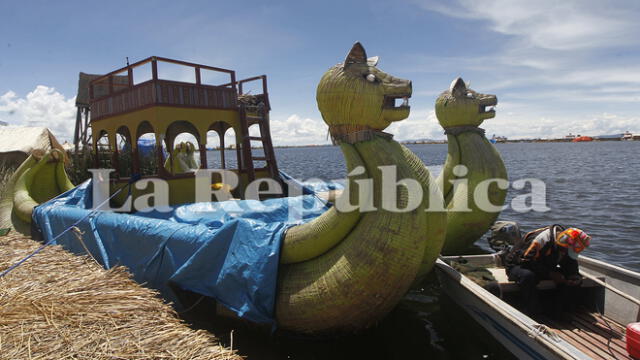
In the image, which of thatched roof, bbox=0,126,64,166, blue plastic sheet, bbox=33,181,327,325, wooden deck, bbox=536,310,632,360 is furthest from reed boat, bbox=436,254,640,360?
thatched roof, bbox=0,126,64,166

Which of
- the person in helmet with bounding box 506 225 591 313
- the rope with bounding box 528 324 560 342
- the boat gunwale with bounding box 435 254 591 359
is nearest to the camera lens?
the boat gunwale with bounding box 435 254 591 359

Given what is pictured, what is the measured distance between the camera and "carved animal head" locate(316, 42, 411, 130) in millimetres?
5164

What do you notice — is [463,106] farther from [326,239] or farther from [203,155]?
[203,155]

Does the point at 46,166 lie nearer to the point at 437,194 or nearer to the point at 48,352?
the point at 48,352

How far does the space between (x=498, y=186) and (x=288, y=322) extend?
5397 mm

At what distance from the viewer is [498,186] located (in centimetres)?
849

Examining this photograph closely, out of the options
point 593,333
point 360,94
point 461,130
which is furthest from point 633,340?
point 461,130

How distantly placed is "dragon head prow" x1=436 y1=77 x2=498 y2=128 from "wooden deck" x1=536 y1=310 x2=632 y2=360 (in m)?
4.19

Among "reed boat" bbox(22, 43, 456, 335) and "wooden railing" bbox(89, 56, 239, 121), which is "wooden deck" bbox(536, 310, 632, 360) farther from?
"wooden railing" bbox(89, 56, 239, 121)

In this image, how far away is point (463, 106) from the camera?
8562mm

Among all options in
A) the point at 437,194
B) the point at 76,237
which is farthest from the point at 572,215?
the point at 76,237

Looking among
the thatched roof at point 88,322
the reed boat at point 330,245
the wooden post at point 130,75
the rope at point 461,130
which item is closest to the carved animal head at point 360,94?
the reed boat at point 330,245

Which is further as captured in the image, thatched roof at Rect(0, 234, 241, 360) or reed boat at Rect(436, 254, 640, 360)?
reed boat at Rect(436, 254, 640, 360)

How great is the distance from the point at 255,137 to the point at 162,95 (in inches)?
99.9
